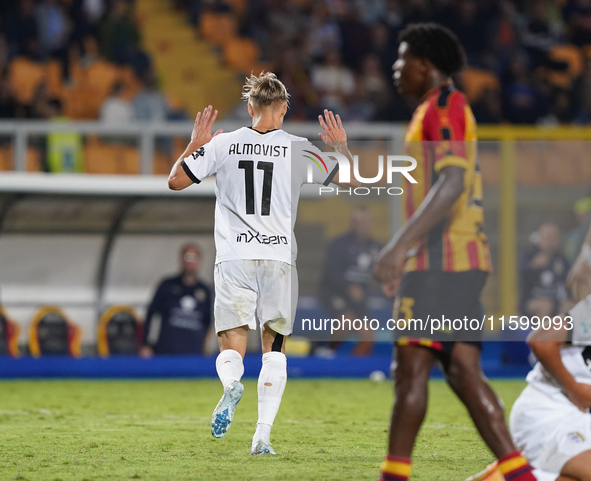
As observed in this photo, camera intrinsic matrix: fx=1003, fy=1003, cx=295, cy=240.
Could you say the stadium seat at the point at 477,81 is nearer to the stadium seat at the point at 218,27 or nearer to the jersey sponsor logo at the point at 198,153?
the stadium seat at the point at 218,27

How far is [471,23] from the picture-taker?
674 inches

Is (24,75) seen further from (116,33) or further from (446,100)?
(446,100)

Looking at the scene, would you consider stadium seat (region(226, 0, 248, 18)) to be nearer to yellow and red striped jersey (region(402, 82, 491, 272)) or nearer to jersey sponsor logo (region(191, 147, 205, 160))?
jersey sponsor logo (region(191, 147, 205, 160))

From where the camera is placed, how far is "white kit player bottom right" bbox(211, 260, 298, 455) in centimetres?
512

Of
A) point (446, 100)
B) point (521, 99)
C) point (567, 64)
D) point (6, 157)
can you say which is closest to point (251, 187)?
point (446, 100)

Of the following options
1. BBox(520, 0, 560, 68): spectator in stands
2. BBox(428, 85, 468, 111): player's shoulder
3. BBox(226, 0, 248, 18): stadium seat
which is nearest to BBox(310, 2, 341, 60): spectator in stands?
BBox(226, 0, 248, 18): stadium seat

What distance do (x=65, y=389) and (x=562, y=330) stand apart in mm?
6618

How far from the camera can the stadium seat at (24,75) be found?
1427 centimetres

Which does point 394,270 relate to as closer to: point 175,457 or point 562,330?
point 562,330

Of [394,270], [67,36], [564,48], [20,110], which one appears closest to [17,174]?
[20,110]

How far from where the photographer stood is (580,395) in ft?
13.2

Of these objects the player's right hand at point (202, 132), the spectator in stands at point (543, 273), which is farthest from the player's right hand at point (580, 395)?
the spectator in stands at point (543, 273)

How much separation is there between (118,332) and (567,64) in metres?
9.08

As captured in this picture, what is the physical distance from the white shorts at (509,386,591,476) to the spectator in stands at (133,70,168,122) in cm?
1013
